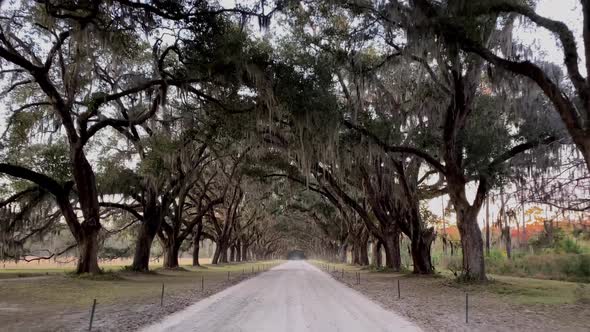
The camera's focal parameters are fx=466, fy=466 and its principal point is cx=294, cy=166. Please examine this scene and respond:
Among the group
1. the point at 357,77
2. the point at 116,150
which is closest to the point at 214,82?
the point at 357,77

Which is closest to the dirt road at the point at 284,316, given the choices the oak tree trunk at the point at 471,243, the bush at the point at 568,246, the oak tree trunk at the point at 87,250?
the oak tree trunk at the point at 471,243

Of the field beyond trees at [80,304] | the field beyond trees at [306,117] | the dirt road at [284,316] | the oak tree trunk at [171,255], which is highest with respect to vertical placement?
the field beyond trees at [306,117]

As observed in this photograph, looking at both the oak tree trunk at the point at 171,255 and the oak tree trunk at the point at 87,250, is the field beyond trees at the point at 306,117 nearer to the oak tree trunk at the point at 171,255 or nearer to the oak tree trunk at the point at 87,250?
the oak tree trunk at the point at 87,250

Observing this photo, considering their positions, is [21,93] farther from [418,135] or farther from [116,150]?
[418,135]

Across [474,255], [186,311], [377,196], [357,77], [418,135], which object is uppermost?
[357,77]

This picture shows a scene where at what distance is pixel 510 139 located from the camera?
1733 centimetres

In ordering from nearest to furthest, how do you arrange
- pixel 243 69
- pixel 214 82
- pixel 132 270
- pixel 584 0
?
1. pixel 584 0
2. pixel 243 69
3. pixel 214 82
4. pixel 132 270

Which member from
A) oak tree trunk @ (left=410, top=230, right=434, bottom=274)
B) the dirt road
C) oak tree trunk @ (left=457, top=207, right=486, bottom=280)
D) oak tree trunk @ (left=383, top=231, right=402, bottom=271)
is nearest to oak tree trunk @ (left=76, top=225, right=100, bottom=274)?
the dirt road

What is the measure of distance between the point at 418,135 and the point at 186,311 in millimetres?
11776

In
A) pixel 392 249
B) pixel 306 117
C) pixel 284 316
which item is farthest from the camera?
pixel 392 249

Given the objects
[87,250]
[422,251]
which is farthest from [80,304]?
[422,251]

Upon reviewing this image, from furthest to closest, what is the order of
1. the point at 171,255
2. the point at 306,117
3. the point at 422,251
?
the point at 171,255, the point at 422,251, the point at 306,117

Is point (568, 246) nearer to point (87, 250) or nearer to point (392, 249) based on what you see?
point (392, 249)

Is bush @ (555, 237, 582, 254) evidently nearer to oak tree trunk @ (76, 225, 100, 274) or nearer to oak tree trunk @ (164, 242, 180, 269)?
oak tree trunk @ (164, 242, 180, 269)
